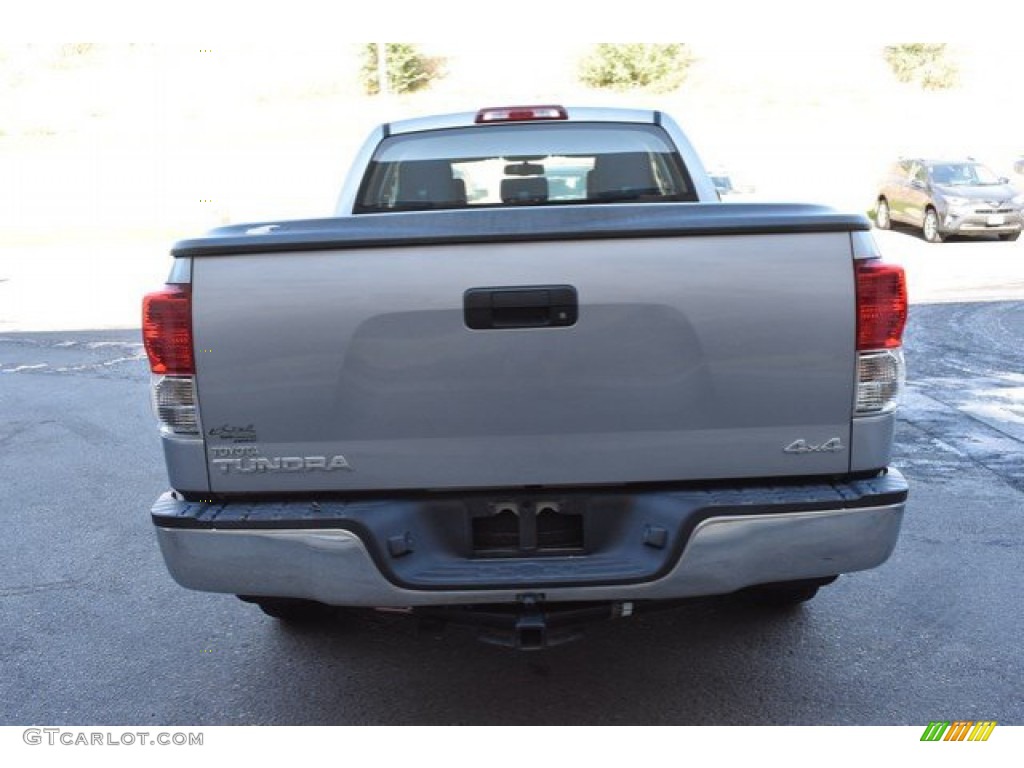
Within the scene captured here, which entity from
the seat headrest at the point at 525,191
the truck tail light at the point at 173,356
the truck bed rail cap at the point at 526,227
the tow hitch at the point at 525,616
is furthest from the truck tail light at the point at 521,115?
the tow hitch at the point at 525,616

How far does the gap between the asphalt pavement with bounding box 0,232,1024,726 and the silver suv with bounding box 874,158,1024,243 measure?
1539 centimetres

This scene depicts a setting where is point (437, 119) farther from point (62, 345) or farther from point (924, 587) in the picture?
point (62, 345)

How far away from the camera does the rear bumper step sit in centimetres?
317

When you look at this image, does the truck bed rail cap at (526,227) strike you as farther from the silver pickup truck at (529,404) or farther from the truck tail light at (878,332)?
the truck tail light at (878,332)

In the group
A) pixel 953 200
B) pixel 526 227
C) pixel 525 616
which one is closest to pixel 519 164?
pixel 526 227

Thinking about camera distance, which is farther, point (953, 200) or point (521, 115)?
point (953, 200)

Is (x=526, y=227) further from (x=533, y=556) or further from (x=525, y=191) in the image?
(x=525, y=191)

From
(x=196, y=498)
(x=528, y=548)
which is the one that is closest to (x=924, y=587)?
(x=528, y=548)

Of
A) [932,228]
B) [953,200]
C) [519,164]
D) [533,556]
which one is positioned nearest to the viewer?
[533,556]

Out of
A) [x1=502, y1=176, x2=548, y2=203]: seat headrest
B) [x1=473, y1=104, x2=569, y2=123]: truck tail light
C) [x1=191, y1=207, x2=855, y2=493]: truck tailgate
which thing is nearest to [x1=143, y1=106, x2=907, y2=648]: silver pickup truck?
[x1=191, y1=207, x2=855, y2=493]: truck tailgate

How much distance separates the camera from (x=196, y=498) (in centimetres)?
341

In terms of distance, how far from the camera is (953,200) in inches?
806

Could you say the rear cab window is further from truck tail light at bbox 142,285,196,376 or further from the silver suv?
the silver suv

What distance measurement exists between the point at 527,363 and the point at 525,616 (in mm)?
744
